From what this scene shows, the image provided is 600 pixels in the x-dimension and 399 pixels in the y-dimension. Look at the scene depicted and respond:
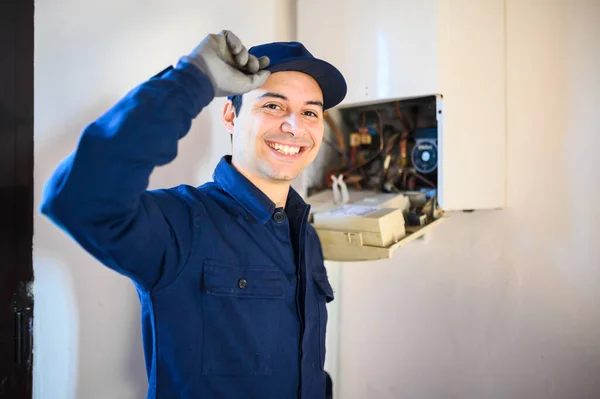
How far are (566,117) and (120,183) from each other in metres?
1.28

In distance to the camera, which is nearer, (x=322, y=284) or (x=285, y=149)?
(x=285, y=149)

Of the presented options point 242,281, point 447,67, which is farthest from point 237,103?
point 447,67

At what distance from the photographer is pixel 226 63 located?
0.70 meters

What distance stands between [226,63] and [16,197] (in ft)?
2.00

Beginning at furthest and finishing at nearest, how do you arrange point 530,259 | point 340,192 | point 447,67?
point 340,192 < point 530,259 < point 447,67

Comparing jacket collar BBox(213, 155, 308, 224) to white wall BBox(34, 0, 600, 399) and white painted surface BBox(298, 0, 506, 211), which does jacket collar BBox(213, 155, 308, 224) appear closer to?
white wall BBox(34, 0, 600, 399)

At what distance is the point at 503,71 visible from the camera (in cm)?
132

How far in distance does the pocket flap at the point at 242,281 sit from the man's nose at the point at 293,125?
0.92 feet

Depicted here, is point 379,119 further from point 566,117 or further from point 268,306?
point 268,306

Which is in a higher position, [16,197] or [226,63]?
[226,63]

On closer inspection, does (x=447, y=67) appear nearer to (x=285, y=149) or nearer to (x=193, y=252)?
(x=285, y=149)

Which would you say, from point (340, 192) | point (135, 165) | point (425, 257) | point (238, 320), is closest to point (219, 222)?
point (238, 320)

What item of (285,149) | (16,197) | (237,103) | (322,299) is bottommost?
(322,299)

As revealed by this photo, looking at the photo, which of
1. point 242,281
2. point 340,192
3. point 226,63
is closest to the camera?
point 226,63
